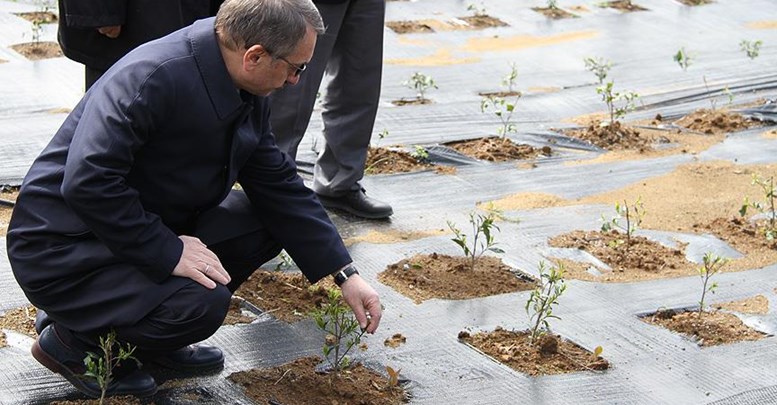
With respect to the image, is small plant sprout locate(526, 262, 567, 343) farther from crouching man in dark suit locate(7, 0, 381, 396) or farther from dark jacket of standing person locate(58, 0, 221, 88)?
dark jacket of standing person locate(58, 0, 221, 88)

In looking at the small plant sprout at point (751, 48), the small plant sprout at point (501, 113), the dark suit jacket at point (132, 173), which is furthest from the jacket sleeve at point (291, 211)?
the small plant sprout at point (751, 48)

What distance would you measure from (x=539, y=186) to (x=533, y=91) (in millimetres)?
1849

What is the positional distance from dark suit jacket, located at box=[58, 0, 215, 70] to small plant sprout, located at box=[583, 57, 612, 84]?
11.4 feet

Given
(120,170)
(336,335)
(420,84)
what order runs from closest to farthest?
(120,170) → (336,335) → (420,84)

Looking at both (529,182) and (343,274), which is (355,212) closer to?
(529,182)

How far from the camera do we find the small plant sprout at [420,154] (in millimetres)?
5598

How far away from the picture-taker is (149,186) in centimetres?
305

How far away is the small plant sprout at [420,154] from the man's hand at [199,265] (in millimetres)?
→ 2580

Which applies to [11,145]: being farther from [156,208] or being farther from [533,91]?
[533,91]

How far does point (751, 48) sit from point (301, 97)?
16.5 ft

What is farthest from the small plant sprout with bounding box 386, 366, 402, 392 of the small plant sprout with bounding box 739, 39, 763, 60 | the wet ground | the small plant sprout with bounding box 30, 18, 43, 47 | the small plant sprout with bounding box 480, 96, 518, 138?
the small plant sprout with bounding box 739, 39, 763, 60

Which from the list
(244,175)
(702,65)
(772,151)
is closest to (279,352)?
(244,175)

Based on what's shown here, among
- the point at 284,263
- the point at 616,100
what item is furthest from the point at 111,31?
the point at 616,100

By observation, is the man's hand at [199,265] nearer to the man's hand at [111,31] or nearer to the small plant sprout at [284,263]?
the small plant sprout at [284,263]
